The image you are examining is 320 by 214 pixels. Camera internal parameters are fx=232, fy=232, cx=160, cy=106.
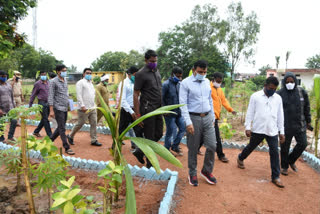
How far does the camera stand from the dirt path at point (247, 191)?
290 cm

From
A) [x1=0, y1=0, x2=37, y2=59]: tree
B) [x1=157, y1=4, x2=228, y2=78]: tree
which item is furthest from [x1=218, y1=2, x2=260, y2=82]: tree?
[x1=0, y1=0, x2=37, y2=59]: tree

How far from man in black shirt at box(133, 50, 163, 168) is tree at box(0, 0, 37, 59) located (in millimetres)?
2659

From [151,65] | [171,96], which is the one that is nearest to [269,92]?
[171,96]

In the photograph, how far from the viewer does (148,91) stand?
364 cm

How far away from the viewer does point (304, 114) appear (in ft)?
13.6

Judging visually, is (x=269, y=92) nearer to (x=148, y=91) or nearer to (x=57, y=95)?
(x=148, y=91)

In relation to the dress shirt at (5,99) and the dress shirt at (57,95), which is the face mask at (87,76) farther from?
the dress shirt at (5,99)

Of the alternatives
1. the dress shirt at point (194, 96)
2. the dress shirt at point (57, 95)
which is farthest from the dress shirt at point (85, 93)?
the dress shirt at point (194, 96)

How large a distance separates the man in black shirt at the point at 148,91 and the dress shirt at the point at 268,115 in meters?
1.61

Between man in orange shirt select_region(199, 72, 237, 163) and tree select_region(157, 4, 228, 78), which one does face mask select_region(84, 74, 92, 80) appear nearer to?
man in orange shirt select_region(199, 72, 237, 163)

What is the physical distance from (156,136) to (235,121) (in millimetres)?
6110

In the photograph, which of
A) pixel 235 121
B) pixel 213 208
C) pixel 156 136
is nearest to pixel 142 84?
pixel 156 136

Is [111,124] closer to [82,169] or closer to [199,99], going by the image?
[199,99]

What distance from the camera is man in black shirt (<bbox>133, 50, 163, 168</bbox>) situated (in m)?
3.59
